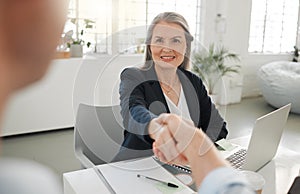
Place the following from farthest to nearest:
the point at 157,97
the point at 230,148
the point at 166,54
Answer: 1. the point at 230,148
2. the point at 157,97
3. the point at 166,54

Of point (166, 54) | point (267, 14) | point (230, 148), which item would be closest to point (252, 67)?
point (267, 14)

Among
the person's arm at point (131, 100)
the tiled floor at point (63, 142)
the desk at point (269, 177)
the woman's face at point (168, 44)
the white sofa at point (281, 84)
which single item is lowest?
the tiled floor at point (63, 142)

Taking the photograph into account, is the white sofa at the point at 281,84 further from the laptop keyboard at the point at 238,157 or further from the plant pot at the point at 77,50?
the laptop keyboard at the point at 238,157

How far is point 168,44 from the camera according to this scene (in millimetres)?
1020

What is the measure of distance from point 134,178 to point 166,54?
47 cm

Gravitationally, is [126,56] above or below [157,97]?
above

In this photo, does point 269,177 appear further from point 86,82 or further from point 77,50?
point 77,50

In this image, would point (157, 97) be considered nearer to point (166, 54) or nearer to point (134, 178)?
point (166, 54)

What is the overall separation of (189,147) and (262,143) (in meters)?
0.88

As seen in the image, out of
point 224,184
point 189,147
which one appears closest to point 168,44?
point 189,147

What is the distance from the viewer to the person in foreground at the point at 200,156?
12.6 inches

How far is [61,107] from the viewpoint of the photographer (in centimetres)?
351

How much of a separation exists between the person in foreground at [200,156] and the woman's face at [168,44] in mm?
546

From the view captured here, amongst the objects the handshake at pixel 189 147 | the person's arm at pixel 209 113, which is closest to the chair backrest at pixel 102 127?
the person's arm at pixel 209 113
